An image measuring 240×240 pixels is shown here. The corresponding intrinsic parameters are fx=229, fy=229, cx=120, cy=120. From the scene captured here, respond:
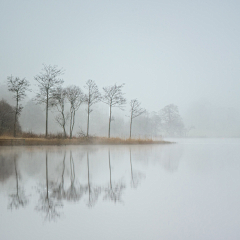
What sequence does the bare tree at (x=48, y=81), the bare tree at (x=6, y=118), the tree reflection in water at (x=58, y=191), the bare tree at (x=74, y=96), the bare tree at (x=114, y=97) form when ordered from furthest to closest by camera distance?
1. the bare tree at (x=114, y=97)
2. the bare tree at (x=74, y=96)
3. the bare tree at (x=48, y=81)
4. the bare tree at (x=6, y=118)
5. the tree reflection in water at (x=58, y=191)

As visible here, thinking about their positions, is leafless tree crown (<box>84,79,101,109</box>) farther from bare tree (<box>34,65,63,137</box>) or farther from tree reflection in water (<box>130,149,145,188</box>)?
tree reflection in water (<box>130,149,145,188</box>)

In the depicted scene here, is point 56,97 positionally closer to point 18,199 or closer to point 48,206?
point 18,199

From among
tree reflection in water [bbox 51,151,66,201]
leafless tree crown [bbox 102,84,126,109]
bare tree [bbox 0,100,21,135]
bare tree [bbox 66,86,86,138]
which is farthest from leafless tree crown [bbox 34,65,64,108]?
tree reflection in water [bbox 51,151,66,201]

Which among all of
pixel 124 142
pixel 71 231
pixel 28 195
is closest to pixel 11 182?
pixel 28 195

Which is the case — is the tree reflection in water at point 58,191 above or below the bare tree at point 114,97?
below

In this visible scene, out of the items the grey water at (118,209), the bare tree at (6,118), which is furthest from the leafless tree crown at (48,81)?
the grey water at (118,209)

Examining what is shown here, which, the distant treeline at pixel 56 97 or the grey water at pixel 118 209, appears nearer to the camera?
the grey water at pixel 118 209

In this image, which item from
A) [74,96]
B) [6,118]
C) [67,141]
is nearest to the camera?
[67,141]

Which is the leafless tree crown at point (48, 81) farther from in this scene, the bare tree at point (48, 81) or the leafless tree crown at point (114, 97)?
the leafless tree crown at point (114, 97)

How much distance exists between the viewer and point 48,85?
22.9m

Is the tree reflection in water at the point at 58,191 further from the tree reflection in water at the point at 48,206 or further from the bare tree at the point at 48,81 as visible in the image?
the bare tree at the point at 48,81

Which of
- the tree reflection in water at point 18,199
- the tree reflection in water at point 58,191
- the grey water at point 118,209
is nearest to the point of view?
the grey water at point 118,209

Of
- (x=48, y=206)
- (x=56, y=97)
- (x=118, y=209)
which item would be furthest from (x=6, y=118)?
(x=118, y=209)

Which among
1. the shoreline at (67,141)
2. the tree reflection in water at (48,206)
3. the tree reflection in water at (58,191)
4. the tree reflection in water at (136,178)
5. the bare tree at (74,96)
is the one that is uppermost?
the bare tree at (74,96)
